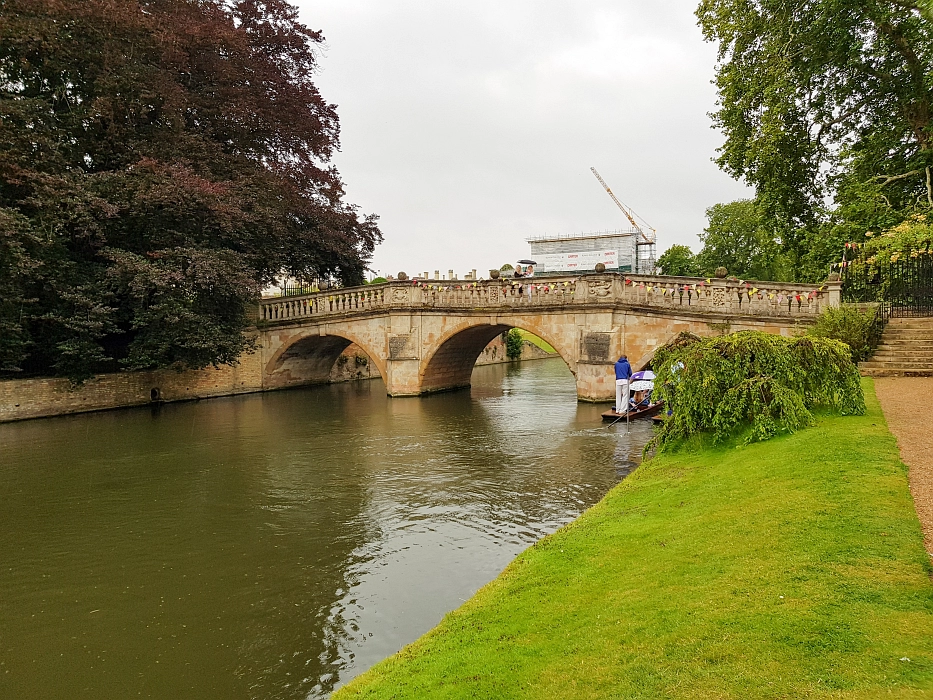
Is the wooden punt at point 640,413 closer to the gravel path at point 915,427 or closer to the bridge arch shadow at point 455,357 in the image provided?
the bridge arch shadow at point 455,357

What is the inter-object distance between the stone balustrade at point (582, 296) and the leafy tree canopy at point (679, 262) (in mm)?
31373

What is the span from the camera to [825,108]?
2002 centimetres

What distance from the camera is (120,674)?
217 inches

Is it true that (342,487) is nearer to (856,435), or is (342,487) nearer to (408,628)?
(408,628)

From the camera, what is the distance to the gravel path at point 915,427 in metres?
5.35

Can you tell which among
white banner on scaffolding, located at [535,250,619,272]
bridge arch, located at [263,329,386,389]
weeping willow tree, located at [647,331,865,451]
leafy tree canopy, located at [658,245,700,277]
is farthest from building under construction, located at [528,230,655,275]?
weeping willow tree, located at [647,331,865,451]

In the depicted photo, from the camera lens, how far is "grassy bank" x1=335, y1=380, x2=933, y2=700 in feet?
10.9

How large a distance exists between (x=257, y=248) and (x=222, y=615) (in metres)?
19.1

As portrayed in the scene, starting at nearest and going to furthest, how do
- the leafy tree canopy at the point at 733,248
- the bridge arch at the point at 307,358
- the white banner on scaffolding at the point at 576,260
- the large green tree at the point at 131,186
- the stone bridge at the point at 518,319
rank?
the stone bridge at the point at 518,319, the large green tree at the point at 131,186, the bridge arch at the point at 307,358, the leafy tree canopy at the point at 733,248, the white banner on scaffolding at the point at 576,260

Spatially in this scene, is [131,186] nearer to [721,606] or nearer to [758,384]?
[758,384]

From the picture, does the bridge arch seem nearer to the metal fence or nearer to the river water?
the river water

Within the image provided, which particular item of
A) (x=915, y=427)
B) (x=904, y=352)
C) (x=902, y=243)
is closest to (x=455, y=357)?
(x=904, y=352)

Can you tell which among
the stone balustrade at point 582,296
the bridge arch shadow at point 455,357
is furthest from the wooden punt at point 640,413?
the bridge arch shadow at point 455,357

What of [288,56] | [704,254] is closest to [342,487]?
[288,56]
